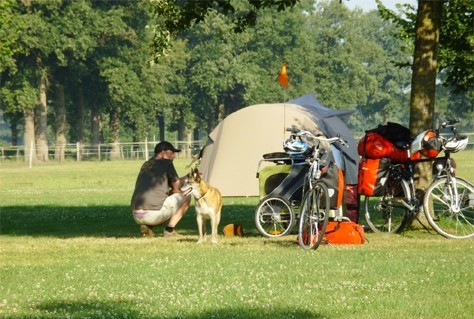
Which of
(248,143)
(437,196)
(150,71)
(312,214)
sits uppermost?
(150,71)

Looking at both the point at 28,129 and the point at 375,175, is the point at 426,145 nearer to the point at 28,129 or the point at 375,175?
the point at 375,175

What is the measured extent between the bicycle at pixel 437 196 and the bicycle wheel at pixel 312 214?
5.51 ft

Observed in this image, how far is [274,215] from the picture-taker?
1712cm

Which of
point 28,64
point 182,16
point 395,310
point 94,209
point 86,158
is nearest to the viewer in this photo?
point 395,310

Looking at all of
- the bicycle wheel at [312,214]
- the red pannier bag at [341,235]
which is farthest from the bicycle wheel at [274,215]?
the bicycle wheel at [312,214]

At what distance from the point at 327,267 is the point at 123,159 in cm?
7875

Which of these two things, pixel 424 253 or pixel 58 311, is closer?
pixel 58 311

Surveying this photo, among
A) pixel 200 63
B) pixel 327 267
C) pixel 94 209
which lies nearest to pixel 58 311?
pixel 327 267

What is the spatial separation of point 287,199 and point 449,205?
2562 millimetres

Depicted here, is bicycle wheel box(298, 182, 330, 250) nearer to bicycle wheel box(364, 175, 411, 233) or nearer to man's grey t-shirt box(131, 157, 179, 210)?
bicycle wheel box(364, 175, 411, 233)

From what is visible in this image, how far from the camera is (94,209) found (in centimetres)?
2705

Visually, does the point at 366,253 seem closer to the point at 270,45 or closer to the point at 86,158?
the point at 86,158

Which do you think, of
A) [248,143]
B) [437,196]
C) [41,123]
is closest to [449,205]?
[437,196]

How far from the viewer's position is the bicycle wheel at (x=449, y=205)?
51.2 feet
